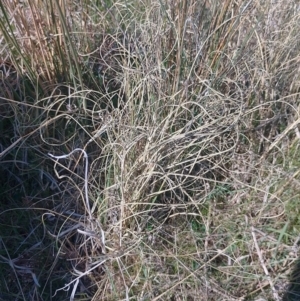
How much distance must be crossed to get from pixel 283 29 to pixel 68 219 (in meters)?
0.87

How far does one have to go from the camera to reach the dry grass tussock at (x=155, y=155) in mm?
1592

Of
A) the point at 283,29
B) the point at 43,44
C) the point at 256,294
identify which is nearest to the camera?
the point at 256,294

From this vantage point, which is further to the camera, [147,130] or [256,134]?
[256,134]

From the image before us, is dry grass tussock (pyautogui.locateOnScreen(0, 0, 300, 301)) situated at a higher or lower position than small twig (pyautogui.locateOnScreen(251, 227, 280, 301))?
higher

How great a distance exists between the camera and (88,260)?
1.62 meters

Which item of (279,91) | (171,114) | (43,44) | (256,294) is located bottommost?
(256,294)

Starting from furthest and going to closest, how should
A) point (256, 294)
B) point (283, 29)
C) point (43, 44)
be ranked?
point (283, 29) < point (43, 44) < point (256, 294)

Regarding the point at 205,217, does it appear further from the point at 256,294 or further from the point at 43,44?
the point at 43,44

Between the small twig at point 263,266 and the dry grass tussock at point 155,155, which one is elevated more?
the dry grass tussock at point 155,155

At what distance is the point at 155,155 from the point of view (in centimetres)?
159

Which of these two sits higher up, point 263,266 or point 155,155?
point 155,155

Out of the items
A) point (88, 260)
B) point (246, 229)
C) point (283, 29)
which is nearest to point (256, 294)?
point (246, 229)

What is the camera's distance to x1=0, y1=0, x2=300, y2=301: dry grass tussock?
1.59 meters

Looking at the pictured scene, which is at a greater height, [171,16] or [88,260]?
[171,16]
